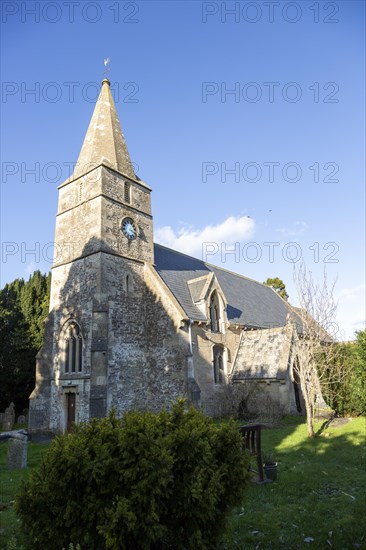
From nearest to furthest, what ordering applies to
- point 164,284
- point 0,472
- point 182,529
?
point 182,529 < point 0,472 < point 164,284

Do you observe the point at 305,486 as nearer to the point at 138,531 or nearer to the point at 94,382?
the point at 138,531

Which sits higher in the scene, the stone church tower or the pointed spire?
the pointed spire

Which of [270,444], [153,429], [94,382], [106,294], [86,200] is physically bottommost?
[270,444]

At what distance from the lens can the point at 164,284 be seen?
20.9m

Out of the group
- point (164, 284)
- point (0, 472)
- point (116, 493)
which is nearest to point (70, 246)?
point (164, 284)

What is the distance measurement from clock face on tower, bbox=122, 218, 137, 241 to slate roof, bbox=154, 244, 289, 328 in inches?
104

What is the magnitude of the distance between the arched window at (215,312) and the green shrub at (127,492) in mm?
18164

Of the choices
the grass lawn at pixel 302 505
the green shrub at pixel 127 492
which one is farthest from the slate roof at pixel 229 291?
the green shrub at pixel 127 492

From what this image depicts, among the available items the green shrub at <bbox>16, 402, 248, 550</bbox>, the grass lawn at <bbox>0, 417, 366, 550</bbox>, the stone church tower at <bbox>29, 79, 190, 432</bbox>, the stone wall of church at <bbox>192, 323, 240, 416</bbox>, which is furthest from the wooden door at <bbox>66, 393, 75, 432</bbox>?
the green shrub at <bbox>16, 402, 248, 550</bbox>

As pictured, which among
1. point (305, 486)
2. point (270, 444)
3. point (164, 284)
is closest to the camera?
point (305, 486)

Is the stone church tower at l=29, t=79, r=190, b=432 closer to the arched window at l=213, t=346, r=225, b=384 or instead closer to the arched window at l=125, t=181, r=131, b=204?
the arched window at l=125, t=181, r=131, b=204

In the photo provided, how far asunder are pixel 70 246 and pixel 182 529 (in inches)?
741

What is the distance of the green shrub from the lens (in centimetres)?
407

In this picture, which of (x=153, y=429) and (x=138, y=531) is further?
(x=153, y=429)
